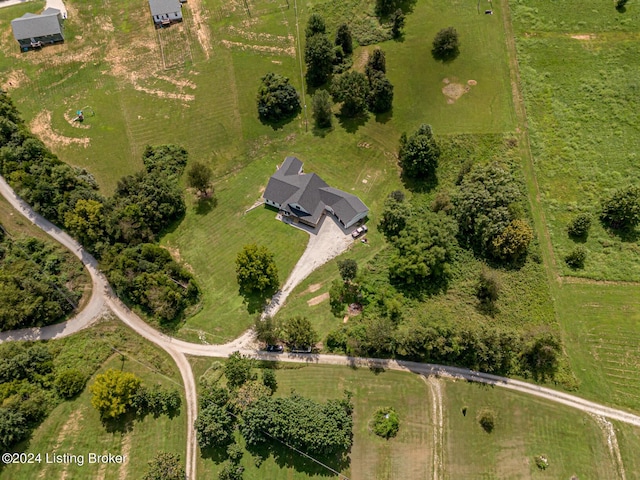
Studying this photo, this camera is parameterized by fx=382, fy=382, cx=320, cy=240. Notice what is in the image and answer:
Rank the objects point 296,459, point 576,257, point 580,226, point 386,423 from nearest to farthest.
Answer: point 296,459 < point 386,423 < point 576,257 < point 580,226

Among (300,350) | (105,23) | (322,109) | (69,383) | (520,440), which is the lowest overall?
(520,440)

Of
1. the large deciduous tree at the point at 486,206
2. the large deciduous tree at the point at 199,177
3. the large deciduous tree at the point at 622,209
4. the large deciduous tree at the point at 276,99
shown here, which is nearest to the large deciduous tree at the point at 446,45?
the large deciduous tree at the point at 486,206

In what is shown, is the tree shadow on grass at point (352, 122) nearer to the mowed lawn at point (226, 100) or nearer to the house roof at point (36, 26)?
the mowed lawn at point (226, 100)

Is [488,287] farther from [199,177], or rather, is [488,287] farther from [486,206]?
[199,177]

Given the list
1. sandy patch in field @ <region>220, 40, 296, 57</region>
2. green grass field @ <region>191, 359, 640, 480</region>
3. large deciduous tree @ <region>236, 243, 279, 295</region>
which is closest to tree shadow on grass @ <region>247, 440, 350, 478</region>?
→ green grass field @ <region>191, 359, 640, 480</region>

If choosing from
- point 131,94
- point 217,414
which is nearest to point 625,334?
point 217,414

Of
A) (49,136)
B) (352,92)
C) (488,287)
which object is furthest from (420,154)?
(49,136)
